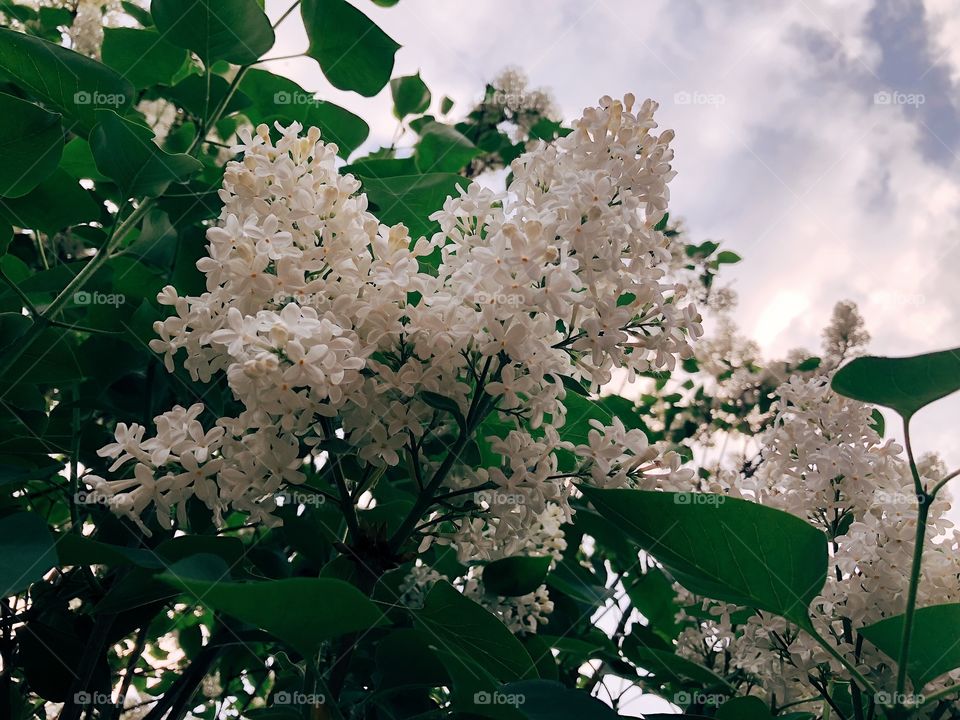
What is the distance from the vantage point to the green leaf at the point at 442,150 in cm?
153

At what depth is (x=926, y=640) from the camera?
0.77 metres

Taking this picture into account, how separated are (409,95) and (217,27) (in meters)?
0.72

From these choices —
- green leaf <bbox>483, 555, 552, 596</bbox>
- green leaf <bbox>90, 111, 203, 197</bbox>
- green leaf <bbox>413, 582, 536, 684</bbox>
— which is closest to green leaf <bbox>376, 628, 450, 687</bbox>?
green leaf <bbox>413, 582, 536, 684</bbox>

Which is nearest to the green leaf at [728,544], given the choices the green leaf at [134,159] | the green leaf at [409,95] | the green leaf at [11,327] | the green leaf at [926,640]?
the green leaf at [926,640]

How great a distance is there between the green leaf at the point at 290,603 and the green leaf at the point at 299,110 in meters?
0.89

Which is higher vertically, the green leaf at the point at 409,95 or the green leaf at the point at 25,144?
the green leaf at the point at 409,95

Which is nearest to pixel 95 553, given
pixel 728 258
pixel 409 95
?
pixel 409 95

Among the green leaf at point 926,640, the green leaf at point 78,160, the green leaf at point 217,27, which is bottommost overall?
the green leaf at point 926,640

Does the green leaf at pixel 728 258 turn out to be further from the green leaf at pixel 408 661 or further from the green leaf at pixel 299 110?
the green leaf at pixel 408 661

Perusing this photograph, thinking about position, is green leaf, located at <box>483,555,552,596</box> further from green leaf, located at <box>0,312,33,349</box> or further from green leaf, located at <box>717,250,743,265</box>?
green leaf, located at <box>717,250,743,265</box>

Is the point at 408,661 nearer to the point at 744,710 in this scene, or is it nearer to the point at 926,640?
the point at 744,710

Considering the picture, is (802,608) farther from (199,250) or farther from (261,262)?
(199,250)

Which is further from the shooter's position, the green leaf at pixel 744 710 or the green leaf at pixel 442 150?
the green leaf at pixel 442 150

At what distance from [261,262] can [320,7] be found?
0.54 metres
